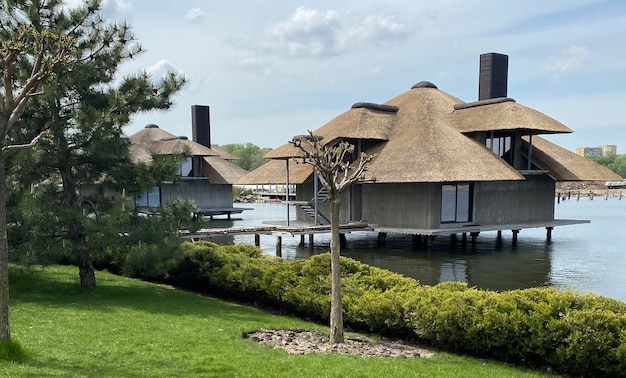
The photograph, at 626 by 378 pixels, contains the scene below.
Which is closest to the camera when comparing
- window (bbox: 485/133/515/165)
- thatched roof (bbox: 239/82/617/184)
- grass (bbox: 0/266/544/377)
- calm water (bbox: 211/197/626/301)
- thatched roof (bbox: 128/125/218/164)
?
grass (bbox: 0/266/544/377)

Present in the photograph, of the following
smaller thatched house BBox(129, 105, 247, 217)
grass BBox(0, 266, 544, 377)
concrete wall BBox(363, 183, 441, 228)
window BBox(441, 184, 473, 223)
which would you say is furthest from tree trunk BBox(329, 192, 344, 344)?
smaller thatched house BBox(129, 105, 247, 217)

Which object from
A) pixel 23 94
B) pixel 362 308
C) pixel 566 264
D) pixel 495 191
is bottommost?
pixel 566 264

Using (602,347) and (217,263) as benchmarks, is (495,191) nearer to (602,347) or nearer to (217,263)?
(217,263)

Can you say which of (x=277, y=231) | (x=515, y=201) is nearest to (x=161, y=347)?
(x=277, y=231)

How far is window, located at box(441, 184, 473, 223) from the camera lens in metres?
26.4

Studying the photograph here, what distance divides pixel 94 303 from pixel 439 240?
78.8ft

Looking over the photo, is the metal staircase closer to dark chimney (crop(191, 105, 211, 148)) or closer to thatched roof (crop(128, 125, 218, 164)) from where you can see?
thatched roof (crop(128, 125, 218, 164))

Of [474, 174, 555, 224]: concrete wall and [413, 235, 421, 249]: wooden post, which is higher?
[474, 174, 555, 224]: concrete wall

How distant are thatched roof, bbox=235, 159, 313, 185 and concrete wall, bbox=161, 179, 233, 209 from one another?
1108cm

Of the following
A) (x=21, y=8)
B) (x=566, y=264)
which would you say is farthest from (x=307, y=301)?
(x=566, y=264)

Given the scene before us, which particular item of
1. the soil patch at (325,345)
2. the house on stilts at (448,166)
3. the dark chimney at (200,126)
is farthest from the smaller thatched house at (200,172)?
the soil patch at (325,345)

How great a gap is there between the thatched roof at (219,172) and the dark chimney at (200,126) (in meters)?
1.78

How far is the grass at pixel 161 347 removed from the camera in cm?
606

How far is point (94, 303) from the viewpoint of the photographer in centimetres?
1042
